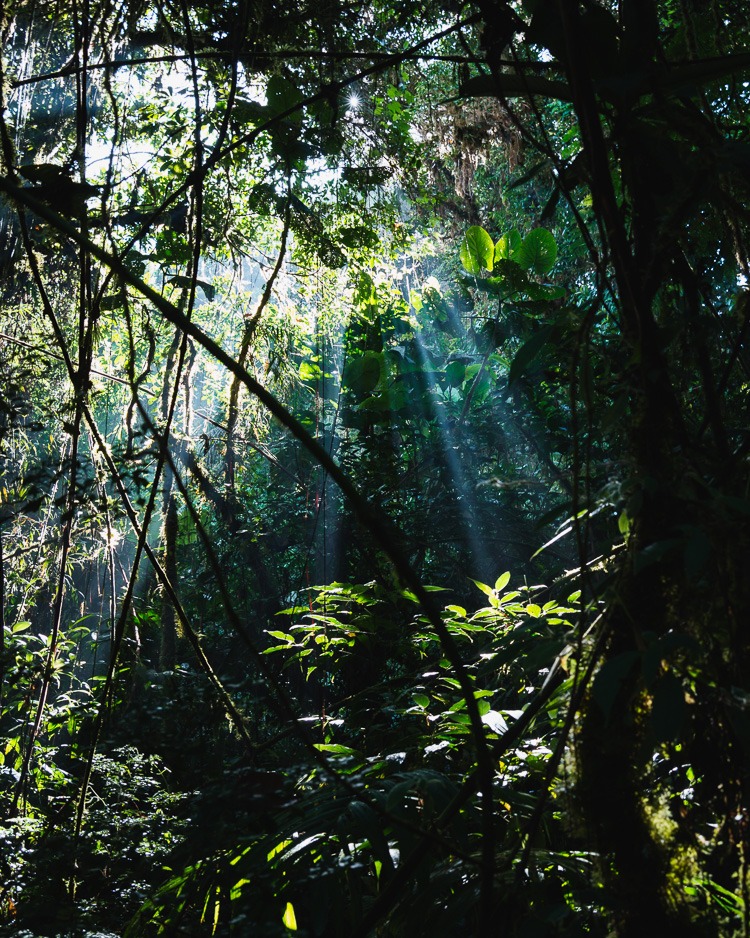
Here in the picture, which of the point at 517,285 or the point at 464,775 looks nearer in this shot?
the point at 464,775

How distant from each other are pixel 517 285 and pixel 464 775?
4.58ft

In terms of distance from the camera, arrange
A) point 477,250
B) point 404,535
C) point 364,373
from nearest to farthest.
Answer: point 404,535 → point 477,250 → point 364,373

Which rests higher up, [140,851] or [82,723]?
[82,723]

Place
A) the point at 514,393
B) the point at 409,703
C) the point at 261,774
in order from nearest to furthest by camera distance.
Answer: the point at 261,774, the point at 409,703, the point at 514,393

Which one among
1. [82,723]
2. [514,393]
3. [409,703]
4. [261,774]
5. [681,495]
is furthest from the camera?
[514,393]

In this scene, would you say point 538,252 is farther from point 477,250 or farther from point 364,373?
point 364,373

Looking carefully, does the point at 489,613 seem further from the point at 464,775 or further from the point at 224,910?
the point at 224,910

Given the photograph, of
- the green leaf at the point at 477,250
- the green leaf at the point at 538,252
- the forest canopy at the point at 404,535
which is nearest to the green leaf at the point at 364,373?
the forest canopy at the point at 404,535

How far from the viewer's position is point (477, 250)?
1958 mm

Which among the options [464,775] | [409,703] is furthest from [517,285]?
[464,775]

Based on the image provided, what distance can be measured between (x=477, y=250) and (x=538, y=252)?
19cm

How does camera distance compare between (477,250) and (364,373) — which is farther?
(364,373)

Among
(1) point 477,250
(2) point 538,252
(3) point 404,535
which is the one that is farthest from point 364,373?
(3) point 404,535

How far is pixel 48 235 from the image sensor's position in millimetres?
1284
